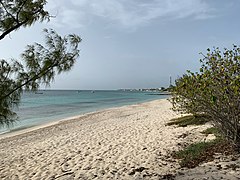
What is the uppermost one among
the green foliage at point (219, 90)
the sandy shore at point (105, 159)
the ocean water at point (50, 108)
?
the green foliage at point (219, 90)

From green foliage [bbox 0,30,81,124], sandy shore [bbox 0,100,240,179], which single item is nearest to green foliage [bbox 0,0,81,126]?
green foliage [bbox 0,30,81,124]

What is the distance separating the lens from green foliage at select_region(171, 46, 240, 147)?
14.5ft

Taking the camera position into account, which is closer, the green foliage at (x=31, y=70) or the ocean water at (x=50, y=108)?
the green foliage at (x=31, y=70)

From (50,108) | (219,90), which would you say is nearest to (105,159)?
(219,90)

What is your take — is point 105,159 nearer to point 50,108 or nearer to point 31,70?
point 31,70

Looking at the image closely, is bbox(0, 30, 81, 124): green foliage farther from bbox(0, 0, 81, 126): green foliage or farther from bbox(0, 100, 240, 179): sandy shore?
bbox(0, 100, 240, 179): sandy shore

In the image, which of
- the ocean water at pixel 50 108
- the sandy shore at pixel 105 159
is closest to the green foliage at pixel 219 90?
the sandy shore at pixel 105 159

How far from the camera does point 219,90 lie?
455 centimetres

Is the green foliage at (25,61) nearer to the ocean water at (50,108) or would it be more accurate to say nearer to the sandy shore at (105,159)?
the ocean water at (50,108)

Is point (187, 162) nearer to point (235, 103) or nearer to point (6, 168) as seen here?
point (235, 103)

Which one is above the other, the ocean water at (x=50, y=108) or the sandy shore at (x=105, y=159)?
the sandy shore at (x=105, y=159)

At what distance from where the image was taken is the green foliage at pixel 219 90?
4.41 m

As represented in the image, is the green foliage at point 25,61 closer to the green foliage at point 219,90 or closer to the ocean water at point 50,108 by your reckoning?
the ocean water at point 50,108

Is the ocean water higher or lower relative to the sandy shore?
lower
